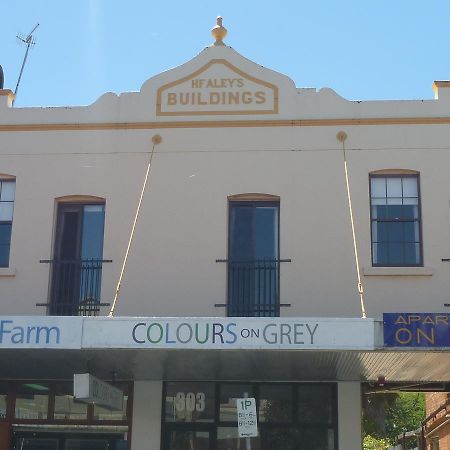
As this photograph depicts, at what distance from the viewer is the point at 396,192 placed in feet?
Answer: 48.7

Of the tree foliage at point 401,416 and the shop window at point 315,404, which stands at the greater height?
the tree foliage at point 401,416

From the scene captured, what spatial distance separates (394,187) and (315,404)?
3.86 meters

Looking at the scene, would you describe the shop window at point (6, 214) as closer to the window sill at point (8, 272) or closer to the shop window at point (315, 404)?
the window sill at point (8, 272)

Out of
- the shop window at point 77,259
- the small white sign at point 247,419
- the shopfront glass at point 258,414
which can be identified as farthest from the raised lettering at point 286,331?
the shop window at point 77,259

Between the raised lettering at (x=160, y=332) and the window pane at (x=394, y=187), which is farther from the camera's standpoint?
the window pane at (x=394, y=187)

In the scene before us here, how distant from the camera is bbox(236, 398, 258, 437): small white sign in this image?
11664mm

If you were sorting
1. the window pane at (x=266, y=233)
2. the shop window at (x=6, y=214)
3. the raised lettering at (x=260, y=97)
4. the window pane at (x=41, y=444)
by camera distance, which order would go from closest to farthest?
the window pane at (x=41, y=444)
the window pane at (x=266, y=233)
the shop window at (x=6, y=214)
the raised lettering at (x=260, y=97)

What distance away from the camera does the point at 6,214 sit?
15.4 m

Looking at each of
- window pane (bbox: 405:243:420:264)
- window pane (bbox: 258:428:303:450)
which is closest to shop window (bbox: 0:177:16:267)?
window pane (bbox: 258:428:303:450)

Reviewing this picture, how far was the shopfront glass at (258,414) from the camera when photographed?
46.8 ft

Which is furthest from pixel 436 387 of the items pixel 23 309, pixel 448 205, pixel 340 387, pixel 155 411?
pixel 23 309

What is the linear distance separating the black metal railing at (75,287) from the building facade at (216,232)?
2cm

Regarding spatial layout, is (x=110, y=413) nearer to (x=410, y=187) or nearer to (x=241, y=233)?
(x=241, y=233)

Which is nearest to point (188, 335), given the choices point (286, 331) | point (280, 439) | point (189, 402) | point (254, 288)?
point (286, 331)
